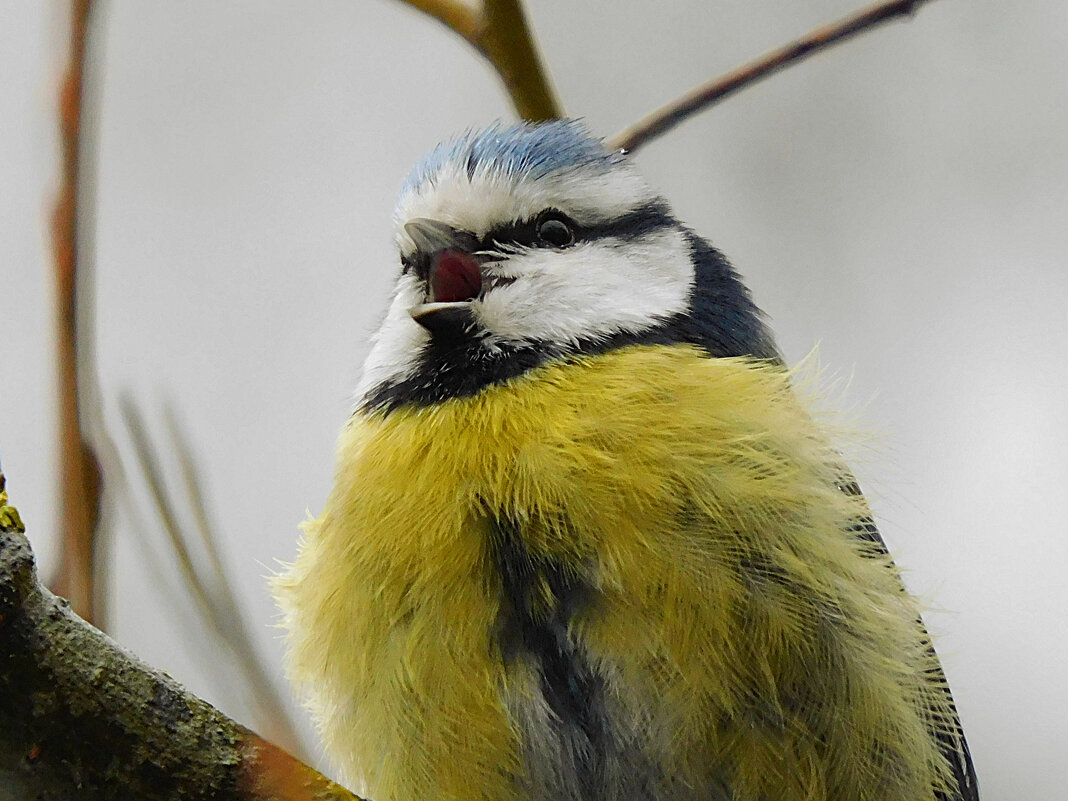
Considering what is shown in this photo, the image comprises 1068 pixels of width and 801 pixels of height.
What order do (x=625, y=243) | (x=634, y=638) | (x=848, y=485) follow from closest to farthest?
1. (x=634, y=638)
2. (x=848, y=485)
3. (x=625, y=243)

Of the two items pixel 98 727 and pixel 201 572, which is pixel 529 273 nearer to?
pixel 201 572

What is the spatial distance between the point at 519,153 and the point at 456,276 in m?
0.20

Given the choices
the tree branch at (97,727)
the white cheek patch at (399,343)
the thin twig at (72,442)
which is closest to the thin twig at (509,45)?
the white cheek patch at (399,343)

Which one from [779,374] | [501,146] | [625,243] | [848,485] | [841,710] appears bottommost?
[841,710]

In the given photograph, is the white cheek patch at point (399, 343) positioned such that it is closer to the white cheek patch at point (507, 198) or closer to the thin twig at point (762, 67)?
the white cheek patch at point (507, 198)

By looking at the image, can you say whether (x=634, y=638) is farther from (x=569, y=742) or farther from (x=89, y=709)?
(x=89, y=709)

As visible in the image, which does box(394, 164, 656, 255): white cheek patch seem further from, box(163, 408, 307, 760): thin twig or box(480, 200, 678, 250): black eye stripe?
box(163, 408, 307, 760): thin twig

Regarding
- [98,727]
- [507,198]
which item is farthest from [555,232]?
[98,727]

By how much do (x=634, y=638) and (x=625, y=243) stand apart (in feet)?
1.66

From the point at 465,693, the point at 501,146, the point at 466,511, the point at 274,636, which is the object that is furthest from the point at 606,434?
the point at 274,636

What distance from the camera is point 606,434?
1018 millimetres

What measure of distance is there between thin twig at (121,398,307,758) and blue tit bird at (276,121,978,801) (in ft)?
0.50

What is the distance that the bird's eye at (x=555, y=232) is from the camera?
121 centimetres

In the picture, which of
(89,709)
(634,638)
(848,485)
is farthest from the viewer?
(848,485)
